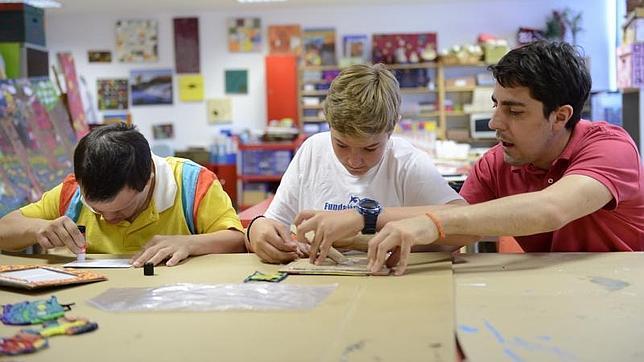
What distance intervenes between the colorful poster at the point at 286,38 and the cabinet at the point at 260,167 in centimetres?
145

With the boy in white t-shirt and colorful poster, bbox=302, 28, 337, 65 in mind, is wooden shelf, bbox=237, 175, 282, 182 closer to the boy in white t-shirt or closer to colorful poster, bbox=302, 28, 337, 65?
colorful poster, bbox=302, 28, 337, 65

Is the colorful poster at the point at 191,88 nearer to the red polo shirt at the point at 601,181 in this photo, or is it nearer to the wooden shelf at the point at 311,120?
the wooden shelf at the point at 311,120

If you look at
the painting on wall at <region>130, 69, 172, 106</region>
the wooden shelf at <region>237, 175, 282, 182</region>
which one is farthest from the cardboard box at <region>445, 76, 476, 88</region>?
the painting on wall at <region>130, 69, 172, 106</region>

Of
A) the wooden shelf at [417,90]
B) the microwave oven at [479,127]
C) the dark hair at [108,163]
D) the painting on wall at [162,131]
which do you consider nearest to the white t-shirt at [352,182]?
the dark hair at [108,163]

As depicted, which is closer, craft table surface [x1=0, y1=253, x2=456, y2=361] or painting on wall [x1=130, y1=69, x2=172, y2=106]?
craft table surface [x1=0, y1=253, x2=456, y2=361]

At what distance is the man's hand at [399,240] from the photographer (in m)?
1.51

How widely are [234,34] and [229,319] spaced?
838 centimetres

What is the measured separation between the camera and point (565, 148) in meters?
1.90

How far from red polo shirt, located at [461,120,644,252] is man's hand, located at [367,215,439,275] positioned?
1.43 feet

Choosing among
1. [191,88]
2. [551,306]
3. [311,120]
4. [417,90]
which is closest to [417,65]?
[417,90]

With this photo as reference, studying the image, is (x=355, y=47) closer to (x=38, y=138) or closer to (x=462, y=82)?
(x=462, y=82)

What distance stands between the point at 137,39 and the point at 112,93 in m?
0.81

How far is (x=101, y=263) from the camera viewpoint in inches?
68.9

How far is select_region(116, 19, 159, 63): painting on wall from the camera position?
9.31m
